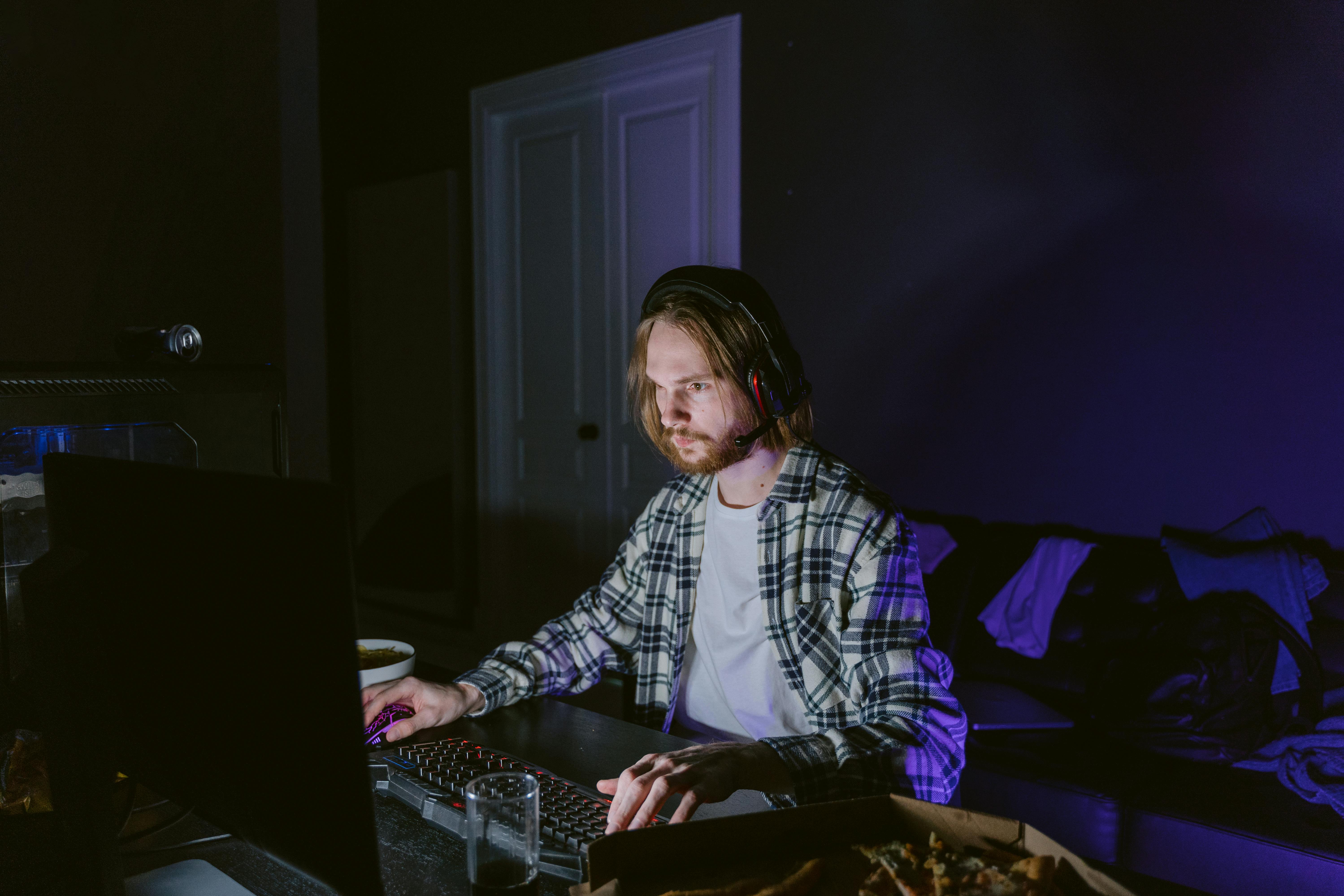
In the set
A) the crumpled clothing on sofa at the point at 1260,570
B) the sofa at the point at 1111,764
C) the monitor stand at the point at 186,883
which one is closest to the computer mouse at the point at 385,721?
the monitor stand at the point at 186,883

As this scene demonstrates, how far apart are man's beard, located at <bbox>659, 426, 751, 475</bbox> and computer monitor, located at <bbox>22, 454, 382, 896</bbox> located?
93 centimetres

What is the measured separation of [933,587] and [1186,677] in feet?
2.38

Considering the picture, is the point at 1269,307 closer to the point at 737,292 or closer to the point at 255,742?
the point at 737,292

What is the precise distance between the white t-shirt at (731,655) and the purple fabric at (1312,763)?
1.39 metres

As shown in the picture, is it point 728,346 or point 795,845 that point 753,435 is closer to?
point 728,346

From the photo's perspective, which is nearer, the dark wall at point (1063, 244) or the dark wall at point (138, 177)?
the dark wall at point (138, 177)

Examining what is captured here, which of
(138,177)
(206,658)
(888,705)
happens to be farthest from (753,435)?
(138,177)

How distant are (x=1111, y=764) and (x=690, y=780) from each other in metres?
1.74

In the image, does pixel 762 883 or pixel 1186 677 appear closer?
pixel 762 883

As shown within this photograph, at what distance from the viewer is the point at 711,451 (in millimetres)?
1540

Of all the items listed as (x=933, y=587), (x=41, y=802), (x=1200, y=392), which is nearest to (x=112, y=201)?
(x=41, y=802)

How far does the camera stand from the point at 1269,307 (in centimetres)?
256

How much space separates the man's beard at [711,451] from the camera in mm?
1535

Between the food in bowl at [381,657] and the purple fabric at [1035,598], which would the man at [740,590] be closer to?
the food in bowl at [381,657]
